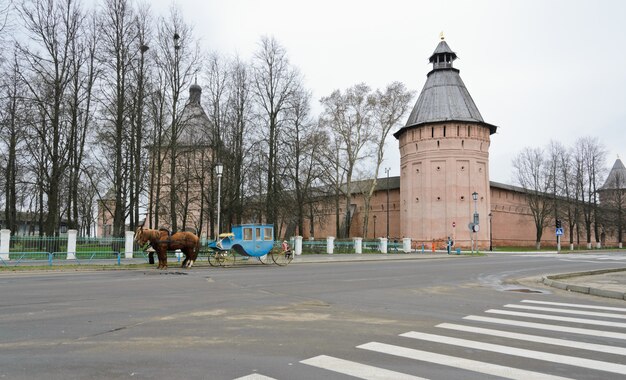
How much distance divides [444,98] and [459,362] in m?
63.0

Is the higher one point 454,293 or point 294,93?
point 294,93

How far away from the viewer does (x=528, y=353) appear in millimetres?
5766

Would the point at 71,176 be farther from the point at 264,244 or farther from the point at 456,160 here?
the point at 456,160

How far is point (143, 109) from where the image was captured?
32469 mm

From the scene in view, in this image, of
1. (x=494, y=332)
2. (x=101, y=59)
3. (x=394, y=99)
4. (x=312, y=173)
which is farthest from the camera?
(x=394, y=99)

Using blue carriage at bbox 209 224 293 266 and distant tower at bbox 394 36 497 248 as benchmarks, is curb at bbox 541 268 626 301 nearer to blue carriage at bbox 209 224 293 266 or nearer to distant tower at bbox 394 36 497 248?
blue carriage at bbox 209 224 293 266

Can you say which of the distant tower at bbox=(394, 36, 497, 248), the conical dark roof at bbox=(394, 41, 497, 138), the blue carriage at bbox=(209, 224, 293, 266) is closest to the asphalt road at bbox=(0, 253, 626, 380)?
the blue carriage at bbox=(209, 224, 293, 266)

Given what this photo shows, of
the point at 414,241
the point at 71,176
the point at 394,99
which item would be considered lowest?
the point at 414,241

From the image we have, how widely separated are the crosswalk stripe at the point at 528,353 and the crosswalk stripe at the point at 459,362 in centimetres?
71

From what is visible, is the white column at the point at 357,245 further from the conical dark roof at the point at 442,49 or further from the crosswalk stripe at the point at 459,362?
the crosswalk stripe at the point at 459,362

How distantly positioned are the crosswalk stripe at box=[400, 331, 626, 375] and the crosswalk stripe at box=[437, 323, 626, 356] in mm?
719

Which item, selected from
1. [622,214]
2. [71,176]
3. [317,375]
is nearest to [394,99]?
[71,176]

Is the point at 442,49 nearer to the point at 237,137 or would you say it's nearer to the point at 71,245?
the point at 237,137

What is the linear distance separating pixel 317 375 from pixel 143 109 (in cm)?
3134
